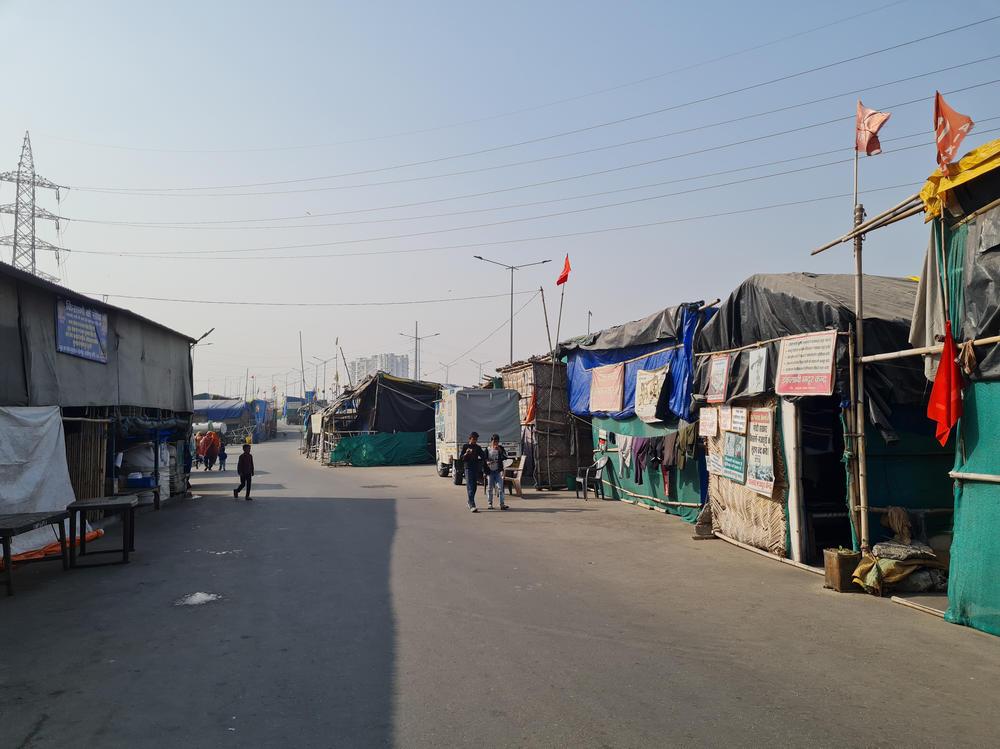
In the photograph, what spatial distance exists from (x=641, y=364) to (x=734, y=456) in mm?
5217

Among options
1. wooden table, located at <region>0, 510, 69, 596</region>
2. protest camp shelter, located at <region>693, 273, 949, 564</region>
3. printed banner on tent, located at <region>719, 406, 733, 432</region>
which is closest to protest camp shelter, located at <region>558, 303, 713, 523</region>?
protest camp shelter, located at <region>693, 273, 949, 564</region>

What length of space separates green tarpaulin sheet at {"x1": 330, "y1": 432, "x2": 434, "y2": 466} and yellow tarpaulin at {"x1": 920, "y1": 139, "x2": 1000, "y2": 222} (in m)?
30.5

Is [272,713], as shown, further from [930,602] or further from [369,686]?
[930,602]

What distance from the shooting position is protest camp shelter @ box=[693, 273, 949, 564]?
898 centimetres

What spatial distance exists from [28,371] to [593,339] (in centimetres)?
1359

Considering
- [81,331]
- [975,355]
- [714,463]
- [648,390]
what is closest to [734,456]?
[714,463]

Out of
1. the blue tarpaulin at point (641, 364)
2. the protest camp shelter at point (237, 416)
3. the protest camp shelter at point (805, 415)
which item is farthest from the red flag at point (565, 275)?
the protest camp shelter at point (237, 416)

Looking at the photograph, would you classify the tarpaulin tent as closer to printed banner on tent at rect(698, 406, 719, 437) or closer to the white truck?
printed banner on tent at rect(698, 406, 719, 437)

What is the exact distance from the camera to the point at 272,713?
4.70 metres

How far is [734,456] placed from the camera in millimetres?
11453

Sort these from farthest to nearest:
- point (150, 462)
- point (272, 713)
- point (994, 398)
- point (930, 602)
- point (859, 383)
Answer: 1. point (150, 462)
2. point (859, 383)
3. point (930, 602)
4. point (994, 398)
5. point (272, 713)

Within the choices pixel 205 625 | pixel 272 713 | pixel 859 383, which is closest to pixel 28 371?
pixel 205 625

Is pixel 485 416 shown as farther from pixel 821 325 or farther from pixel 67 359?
Answer: pixel 821 325

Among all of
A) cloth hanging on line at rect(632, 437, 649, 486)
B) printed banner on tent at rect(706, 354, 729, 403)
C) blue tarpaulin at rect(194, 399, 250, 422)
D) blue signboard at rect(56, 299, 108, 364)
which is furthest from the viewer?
blue tarpaulin at rect(194, 399, 250, 422)
